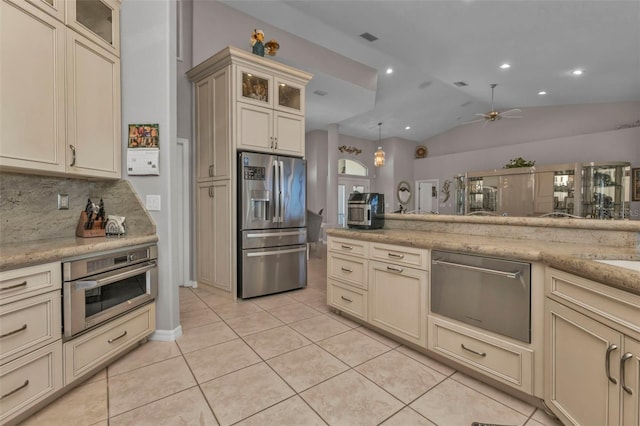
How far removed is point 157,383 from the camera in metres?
1.83

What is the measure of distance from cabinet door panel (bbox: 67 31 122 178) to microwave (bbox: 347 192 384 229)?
2.07m

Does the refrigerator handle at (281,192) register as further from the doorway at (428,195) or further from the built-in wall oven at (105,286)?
the doorway at (428,195)

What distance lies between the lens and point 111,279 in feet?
6.34

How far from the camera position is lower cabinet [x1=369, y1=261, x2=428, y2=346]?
214 centimetres

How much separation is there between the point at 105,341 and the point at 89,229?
0.82 meters

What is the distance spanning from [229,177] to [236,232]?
2.06 feet

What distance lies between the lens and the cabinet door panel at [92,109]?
195 cm

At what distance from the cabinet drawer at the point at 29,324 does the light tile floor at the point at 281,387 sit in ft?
1.28

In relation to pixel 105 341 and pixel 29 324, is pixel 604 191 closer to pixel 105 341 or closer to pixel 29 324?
pixel 105 341

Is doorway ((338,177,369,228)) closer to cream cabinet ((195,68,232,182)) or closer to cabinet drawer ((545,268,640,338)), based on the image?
cream cabinet ((195,68,232,182))

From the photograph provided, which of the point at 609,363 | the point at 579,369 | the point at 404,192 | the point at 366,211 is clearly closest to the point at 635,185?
the point at 404,192

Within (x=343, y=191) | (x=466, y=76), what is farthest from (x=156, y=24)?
(x=343, y=191)

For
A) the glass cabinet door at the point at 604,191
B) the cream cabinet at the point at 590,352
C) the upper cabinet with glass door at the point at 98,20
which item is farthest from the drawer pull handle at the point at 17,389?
the glass cabinet door at the point at 604,191

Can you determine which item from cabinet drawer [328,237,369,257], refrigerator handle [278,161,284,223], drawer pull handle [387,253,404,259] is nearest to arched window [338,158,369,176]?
refrigerator handle [278,161,284,223]
